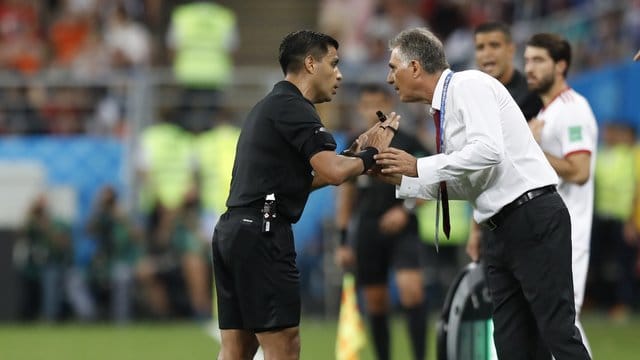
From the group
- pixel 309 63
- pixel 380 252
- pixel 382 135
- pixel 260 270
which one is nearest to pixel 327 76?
pixel 309 63

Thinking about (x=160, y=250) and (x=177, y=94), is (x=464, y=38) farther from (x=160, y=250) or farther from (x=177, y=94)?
(x=160, y=250)

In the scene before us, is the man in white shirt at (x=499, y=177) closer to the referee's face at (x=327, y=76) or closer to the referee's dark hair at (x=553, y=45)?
the referee's face at (x=327, y=76)

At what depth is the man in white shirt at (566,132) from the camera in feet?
29.2

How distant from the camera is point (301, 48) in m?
7.71

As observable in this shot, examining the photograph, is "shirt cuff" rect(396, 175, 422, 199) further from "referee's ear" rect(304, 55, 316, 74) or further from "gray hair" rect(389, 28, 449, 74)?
"referee's ear" rect(304, 55, 316, 74)

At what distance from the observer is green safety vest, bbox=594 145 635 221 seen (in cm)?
1722

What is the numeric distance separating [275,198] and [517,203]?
1.32m

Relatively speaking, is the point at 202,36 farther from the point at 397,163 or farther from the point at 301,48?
the point at 397,163

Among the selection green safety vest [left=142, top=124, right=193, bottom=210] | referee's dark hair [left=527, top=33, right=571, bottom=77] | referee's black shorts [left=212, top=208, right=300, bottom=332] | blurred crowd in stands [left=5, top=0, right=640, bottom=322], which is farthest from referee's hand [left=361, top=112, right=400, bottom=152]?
green safety vest [left=142, top=124, right=193, bottom=210]

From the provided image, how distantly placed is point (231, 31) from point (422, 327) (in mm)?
9535

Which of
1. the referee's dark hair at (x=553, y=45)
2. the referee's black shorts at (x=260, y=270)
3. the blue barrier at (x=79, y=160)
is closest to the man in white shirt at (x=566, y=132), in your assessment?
the referee's dark hair at (x=553, y=45)

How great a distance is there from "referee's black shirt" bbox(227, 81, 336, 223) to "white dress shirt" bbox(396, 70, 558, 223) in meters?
0.60

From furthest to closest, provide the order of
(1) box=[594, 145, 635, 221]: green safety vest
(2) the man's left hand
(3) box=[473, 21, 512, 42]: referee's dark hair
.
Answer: (1) box=[594, 145, 635, 221]: green safety vest → (3) box=[473, 21, 512, 42]: referee's dark hair → (2) the man's left hand

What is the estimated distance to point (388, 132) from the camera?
7816 mm
